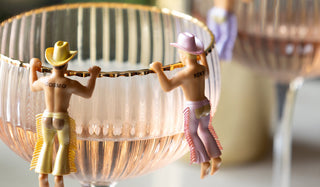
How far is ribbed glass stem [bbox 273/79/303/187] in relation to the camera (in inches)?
23.4

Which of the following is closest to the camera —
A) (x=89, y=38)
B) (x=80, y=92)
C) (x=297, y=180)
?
(x=80, y=92)

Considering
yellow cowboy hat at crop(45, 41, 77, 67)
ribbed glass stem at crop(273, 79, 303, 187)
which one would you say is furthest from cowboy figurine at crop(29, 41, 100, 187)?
ribbed glass stem at crop(273, 79, 303, 187)

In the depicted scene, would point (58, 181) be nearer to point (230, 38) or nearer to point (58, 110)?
point (58, 110)

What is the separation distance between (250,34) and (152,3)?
0.28 meters

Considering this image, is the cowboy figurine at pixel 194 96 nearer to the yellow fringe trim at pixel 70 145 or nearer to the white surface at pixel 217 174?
the yellow fringe trim at pixel 70 145

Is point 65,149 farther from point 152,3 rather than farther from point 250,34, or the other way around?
point 152,3

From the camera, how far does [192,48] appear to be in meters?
0.29

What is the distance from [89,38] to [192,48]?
176 millimetres

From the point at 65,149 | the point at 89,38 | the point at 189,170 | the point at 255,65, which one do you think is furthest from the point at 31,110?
the point at 189,170

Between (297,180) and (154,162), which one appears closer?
(154,162)

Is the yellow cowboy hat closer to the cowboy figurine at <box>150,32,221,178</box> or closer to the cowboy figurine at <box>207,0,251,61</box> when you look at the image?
the cowboy figurine at <box>150,32,221,178</box>

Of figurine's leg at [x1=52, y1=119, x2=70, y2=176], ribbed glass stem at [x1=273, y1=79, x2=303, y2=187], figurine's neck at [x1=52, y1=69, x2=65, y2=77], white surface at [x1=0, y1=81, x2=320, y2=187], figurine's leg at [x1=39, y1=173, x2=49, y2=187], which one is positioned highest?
figurine's neck at [x1=52, y1=69, x2=65, y2=77]

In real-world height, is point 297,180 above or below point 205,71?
below

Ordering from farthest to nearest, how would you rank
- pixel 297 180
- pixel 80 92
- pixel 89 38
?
Answer: pixel 297 180
pixel 89 38
pixel 80 92
